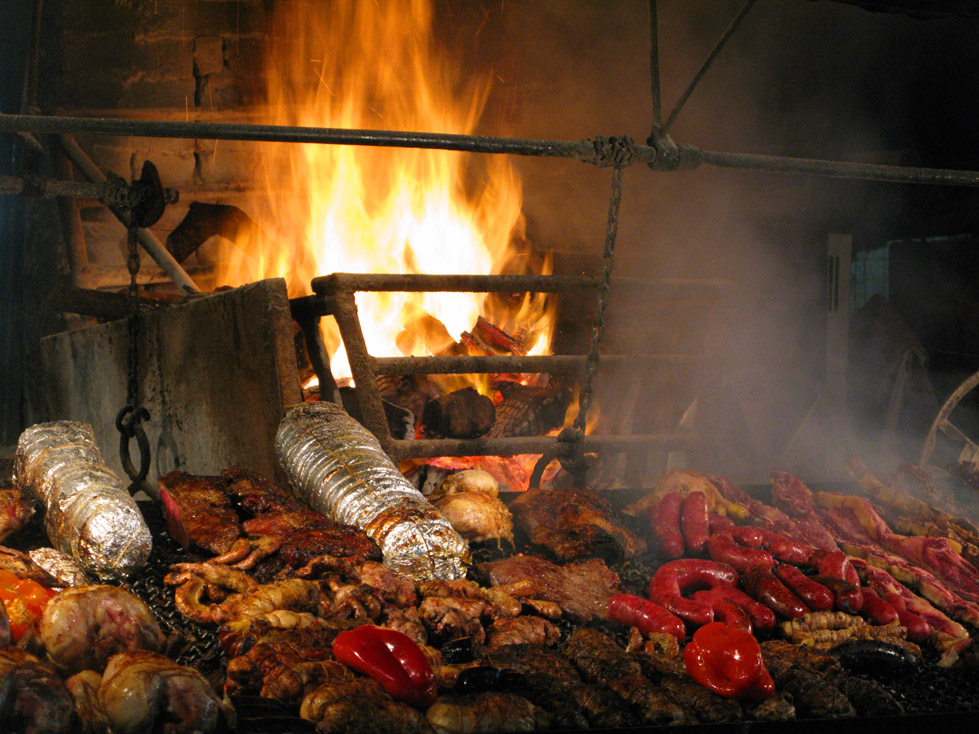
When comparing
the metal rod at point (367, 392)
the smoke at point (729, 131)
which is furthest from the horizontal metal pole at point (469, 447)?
the smoke at point (729, 131)

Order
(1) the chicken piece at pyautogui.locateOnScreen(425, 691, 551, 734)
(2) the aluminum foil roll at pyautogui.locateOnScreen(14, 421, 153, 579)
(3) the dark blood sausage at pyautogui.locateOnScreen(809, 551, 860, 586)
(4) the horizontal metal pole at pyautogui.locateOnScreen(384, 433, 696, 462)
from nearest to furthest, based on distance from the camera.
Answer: (1) the chicken piece at pyautogui.locateOnScreen(425, 691, 551, 734)
(2) the aluminum foil roll at pyautogui.locateOnScreen(14, 421, 153, 579)
(3) the dark blood sausage at pyautogui.locateOnScreen(809, 551, 860, 586)
(4) the horizontal metal pole at pyautogui.locateOnScreen(384, 433, 696, 462)

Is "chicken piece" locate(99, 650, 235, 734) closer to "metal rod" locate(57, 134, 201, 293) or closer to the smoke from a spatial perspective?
"metal rod" locate(57, 134, 201, 293)

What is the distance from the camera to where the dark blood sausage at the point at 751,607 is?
9.29 ft

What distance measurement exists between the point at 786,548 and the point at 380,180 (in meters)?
5.79

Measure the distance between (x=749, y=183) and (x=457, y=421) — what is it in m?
4.59

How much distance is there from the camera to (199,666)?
2230 mm

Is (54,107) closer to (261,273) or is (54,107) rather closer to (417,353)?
(261,273)

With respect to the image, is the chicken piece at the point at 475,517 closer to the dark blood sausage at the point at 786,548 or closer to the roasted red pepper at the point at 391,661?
the roasted red pepper at the point at 391,661

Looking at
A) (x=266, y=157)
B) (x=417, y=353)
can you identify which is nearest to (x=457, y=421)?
(x=417, y=353)

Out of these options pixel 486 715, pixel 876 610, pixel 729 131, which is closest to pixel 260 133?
pixel 486 715

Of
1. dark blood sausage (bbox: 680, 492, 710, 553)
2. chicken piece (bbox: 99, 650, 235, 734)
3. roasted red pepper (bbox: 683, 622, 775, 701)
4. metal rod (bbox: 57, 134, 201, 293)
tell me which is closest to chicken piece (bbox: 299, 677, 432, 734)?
chicken piece (bbox: 99, 650, 235, 734)

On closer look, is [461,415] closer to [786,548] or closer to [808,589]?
[786,548]

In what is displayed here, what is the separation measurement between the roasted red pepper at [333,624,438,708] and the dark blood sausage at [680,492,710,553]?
1.76m

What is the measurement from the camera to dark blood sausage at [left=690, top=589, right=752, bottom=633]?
2771mm
